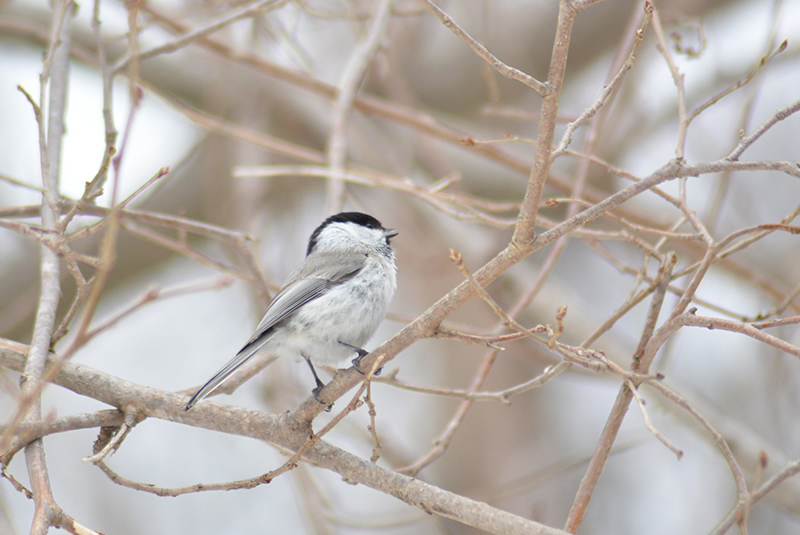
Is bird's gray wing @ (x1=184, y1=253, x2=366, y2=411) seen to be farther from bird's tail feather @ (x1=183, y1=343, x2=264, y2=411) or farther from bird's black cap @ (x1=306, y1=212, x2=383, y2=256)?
bird's black cap @ (x1=306, y1=212, x2=383, y2=256)

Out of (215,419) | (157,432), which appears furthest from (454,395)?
(157,432)

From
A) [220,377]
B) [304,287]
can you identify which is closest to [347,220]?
[304,287]

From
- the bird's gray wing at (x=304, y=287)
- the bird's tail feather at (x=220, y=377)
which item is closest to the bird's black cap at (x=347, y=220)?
the bird's gray wing at (x=304, y=287)

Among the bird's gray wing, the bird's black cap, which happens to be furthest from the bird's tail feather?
the bird's black cap

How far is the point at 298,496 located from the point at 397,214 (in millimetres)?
2017

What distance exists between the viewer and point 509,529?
1.30 meters

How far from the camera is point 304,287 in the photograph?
2.28m

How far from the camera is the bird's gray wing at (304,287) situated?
2.06 meters

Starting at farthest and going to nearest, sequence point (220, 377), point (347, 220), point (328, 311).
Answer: point (347, 220) < point (328, 311) < point (220, 377)

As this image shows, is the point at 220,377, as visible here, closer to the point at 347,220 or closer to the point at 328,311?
the point at 328,311

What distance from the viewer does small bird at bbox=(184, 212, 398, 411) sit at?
2.16 metres

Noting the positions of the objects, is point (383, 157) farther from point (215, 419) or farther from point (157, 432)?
point (157, 432)

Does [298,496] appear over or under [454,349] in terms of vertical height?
under

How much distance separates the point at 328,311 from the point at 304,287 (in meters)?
0.15
